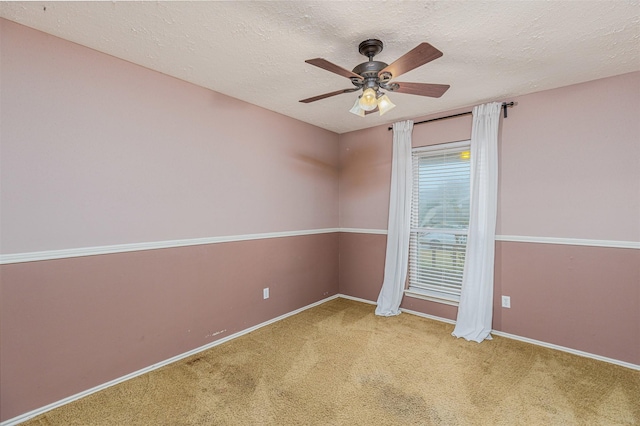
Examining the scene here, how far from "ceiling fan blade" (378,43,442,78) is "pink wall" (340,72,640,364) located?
1847mm

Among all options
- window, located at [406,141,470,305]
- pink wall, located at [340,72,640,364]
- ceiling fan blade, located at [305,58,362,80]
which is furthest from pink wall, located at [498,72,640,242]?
ceiling fan blade, located at [305,58,362,80]

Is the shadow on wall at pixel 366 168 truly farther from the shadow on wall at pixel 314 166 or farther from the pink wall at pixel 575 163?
the pink wall at pixel 575 163

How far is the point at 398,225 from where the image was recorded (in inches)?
144

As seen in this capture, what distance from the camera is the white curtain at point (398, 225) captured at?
360 cm

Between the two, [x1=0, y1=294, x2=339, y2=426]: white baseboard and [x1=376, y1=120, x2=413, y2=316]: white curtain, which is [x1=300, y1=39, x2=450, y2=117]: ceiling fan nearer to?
[x1=376, y1=120, x2=413, y2=316]: white curtain

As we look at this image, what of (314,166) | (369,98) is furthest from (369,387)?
(314,166)

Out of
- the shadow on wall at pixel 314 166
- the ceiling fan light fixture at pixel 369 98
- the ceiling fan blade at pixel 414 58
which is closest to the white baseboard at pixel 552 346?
the shadow on wall at pixel 314 166

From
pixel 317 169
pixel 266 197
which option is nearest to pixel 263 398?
pixel 266 197

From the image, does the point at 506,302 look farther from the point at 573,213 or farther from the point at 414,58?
the point at 414,58

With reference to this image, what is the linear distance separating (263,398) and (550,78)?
11.4 feet

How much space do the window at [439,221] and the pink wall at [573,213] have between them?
0.25 m

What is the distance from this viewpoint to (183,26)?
184 centimetres

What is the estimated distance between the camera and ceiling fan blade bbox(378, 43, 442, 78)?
154 centimetres

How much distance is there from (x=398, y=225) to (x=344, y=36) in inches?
90.9
